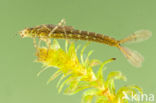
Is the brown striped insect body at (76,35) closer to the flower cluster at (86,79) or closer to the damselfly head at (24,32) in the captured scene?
the damselfly head at (24,32)

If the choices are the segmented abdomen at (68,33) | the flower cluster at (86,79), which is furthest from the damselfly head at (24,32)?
the flower cluster at (86,79)

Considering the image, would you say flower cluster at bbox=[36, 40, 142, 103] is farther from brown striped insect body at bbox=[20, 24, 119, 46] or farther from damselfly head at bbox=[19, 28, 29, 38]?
damselfly head at bbox=[19, 28, 29, 38]

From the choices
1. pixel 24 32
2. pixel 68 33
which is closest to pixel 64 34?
pixel 68 33

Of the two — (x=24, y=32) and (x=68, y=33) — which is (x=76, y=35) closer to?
(x=68, y=33)

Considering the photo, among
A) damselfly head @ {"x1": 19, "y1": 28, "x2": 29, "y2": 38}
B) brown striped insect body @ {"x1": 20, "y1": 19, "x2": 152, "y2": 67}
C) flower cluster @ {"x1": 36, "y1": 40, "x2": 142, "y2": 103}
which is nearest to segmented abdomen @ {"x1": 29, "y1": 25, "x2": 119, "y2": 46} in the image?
brown striped insect body @ {"x1": 20, "y1": 19, "x2": 152, "y2": 67}

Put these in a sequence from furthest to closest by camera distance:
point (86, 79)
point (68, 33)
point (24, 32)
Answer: point (24, 32) < point (68, 33) < point (86, 79)

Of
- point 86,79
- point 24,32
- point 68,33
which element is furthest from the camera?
point 24,32

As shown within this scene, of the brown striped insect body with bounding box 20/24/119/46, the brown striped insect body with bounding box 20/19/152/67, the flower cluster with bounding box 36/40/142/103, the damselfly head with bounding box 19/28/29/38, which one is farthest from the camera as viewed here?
the damselfly head with bounding box 19/28/29/38

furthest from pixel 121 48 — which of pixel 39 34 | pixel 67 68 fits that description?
pixel 39 34

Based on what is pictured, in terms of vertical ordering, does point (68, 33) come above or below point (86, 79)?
above
